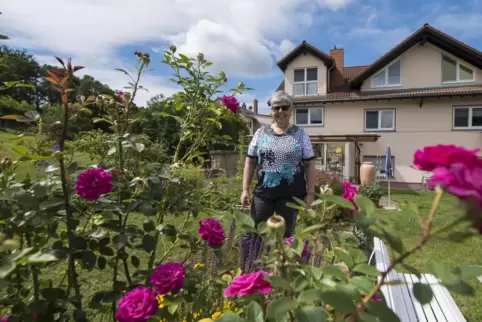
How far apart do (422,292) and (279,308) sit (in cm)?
24

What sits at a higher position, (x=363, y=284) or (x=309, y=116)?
(x=309, y=116)

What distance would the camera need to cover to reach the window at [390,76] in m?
14.4

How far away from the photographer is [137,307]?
0.77 meters

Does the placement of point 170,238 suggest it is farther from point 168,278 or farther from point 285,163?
point 285,163

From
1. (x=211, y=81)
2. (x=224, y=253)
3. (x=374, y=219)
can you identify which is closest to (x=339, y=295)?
(x=374, y=219)

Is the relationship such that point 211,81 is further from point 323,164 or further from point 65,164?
point 323,164

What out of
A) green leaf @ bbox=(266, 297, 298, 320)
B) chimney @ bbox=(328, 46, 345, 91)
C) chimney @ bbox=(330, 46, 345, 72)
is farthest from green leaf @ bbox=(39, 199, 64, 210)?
chimney @ bbox=(330, 46, 345, 72)

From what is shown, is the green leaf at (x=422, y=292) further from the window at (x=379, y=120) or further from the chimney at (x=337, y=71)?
the chimney at (x=337, y=71)

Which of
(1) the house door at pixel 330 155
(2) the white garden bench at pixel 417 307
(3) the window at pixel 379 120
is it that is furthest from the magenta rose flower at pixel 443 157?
(3) the window at pixel 379 120

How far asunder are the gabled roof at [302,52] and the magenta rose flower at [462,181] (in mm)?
15751

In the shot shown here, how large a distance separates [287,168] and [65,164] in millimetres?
1845

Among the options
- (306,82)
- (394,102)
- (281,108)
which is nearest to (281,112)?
(281,108)

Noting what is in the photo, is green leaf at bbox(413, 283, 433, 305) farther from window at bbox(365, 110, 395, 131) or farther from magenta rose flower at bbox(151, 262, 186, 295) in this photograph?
window at bbox(365, 110, 395, 131)

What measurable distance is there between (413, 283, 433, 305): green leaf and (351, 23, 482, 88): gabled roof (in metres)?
15.6
